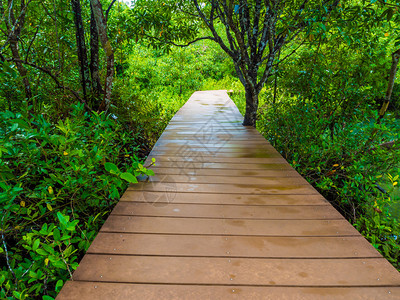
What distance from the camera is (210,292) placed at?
1.20 m

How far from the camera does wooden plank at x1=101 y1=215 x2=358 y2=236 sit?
64.9 inches

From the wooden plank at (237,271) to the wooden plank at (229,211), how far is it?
0.44 metres

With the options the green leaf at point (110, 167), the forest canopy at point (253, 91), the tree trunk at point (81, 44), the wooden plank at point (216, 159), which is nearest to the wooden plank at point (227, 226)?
the green leaf at point (110, 167)

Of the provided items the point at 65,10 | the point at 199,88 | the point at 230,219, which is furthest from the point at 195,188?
the point at 199,88

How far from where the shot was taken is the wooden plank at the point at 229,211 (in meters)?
1.83

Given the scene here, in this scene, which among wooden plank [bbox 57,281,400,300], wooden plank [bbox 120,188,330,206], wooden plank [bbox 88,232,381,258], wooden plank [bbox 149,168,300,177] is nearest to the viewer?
wooden plank [bbox 57,281,400,300]

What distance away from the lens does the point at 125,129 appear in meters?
4.64

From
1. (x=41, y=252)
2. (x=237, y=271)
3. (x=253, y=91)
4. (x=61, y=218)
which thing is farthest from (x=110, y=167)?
(x=253, y=91)

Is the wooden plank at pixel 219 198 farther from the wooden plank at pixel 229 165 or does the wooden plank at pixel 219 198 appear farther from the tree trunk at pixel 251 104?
the tree trunk at pixel 251 104

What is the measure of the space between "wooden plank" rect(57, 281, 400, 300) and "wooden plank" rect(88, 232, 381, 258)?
227 mm

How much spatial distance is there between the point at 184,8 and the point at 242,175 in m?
4.02

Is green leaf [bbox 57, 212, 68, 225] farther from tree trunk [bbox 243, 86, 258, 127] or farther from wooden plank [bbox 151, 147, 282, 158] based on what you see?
tree trunk [bbox 243, 86, 258, 127]

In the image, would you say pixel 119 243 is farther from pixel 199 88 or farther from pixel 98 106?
pixel 199 88

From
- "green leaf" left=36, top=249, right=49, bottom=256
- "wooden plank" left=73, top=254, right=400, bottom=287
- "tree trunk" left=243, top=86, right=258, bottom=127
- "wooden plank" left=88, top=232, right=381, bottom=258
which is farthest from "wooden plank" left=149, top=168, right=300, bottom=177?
"tree trunk" left=243, top=86, right=258, bottom=127
